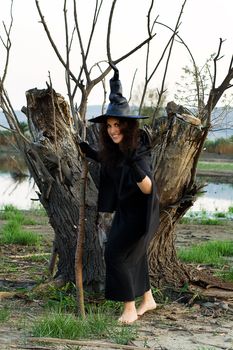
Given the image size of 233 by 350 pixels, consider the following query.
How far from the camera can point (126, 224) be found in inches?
207

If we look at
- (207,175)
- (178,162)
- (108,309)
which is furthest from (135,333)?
(207,175)

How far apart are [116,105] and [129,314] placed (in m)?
1.39

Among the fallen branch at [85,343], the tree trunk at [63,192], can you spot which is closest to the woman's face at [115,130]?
the tree trunk at [63,192]

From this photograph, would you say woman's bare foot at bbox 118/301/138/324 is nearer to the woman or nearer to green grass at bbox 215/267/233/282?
the woman

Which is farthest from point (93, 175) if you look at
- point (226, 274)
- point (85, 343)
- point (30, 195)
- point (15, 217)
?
point (30, 195)

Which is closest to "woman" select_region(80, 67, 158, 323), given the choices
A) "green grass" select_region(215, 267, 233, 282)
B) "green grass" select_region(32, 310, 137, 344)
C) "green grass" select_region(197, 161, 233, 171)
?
"green grass" select_region(32, 310, 137, 344)

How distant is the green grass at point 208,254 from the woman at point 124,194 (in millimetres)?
2664

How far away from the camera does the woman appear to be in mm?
5055

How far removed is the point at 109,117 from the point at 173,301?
1658mm

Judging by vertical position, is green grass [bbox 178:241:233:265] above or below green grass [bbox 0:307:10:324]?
below

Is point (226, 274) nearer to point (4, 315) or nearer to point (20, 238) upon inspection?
point (4, 315)

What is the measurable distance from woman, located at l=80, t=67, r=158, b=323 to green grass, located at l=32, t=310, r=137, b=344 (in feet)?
1.28

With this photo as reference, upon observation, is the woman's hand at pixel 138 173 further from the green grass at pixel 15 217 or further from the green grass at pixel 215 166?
the green grass at pixel 215 166

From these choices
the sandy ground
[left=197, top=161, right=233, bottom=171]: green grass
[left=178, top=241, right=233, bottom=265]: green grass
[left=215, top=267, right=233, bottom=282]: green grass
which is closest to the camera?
the sandy ground
